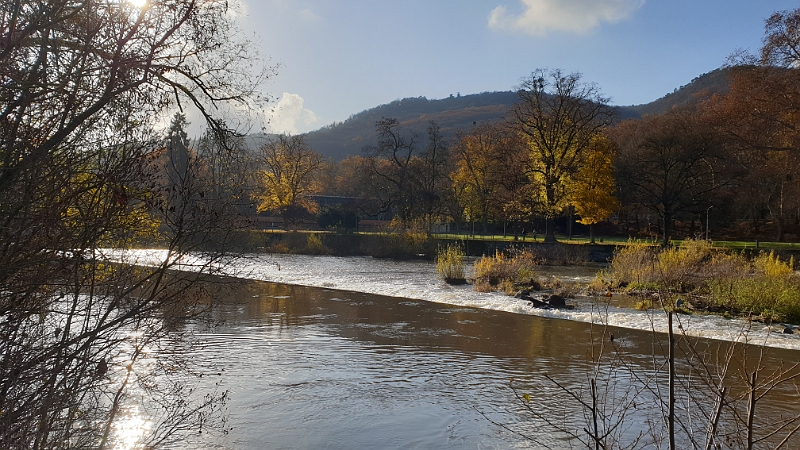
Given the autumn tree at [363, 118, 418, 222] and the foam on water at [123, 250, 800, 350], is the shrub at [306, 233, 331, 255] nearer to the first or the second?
the foam on water at [123, 250, 800, 350]

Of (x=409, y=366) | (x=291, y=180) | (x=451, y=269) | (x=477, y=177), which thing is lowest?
(x=409, y=366)

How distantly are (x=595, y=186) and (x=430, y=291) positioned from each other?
2204cm

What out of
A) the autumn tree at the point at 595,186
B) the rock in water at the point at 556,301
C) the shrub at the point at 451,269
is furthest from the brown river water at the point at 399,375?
the autumn tree at the point at 595,186

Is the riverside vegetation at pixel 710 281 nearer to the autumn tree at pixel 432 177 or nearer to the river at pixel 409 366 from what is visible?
the river at pixel 409 366

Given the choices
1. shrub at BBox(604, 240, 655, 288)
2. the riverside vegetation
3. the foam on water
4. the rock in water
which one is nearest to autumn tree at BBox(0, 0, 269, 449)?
the foam on water

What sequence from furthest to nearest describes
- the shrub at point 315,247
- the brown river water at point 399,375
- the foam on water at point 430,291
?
the shrub at point 315,247 < the foam on water at point 430,291 < the brown river water at point 399,375

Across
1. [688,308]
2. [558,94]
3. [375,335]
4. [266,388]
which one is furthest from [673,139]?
[266,388]

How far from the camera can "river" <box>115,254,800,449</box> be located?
7301 mm

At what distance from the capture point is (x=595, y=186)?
Result: 39656 mm

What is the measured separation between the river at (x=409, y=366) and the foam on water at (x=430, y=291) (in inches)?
4.8

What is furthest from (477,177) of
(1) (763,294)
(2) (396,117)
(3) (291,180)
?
(2) (396,117)

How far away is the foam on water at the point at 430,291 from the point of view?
40.6 ft

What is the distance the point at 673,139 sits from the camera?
39.8m

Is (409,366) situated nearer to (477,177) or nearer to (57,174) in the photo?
(57,174)
